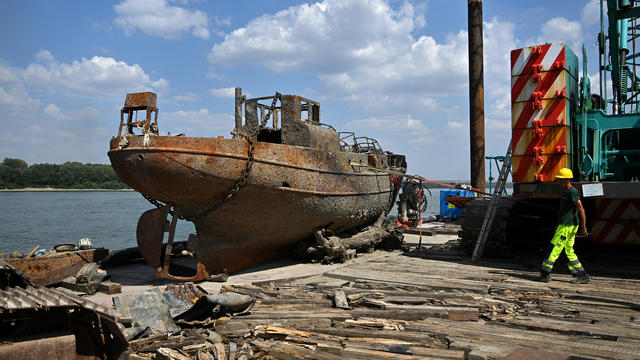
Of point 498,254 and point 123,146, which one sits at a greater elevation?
point 123,146

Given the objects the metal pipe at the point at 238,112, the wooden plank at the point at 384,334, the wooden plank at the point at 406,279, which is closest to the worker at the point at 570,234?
the wooden plank at the point at 406,279

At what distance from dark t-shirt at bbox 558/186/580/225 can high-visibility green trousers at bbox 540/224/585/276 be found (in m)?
0.07

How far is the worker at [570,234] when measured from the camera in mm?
6492

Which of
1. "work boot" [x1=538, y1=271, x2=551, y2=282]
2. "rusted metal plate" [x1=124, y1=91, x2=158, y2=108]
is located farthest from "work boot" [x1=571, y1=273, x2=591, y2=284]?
"rusted metal plate" [x1=124, y1=91, x2=158, y2=108]

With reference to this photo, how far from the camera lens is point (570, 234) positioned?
6559 mm

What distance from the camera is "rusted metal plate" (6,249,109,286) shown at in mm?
6805

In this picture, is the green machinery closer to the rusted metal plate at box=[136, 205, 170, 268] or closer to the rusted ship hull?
the rusted ship hull

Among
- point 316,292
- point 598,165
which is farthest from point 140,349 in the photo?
point 598,165

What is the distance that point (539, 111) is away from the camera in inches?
293

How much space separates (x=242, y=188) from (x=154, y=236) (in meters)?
1.71

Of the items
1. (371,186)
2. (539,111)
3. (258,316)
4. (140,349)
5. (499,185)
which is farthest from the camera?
(371,186)

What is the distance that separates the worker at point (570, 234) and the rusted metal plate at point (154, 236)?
19.6ft

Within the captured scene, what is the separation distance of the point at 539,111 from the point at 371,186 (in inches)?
161

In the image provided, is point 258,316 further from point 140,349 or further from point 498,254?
point 498,254
